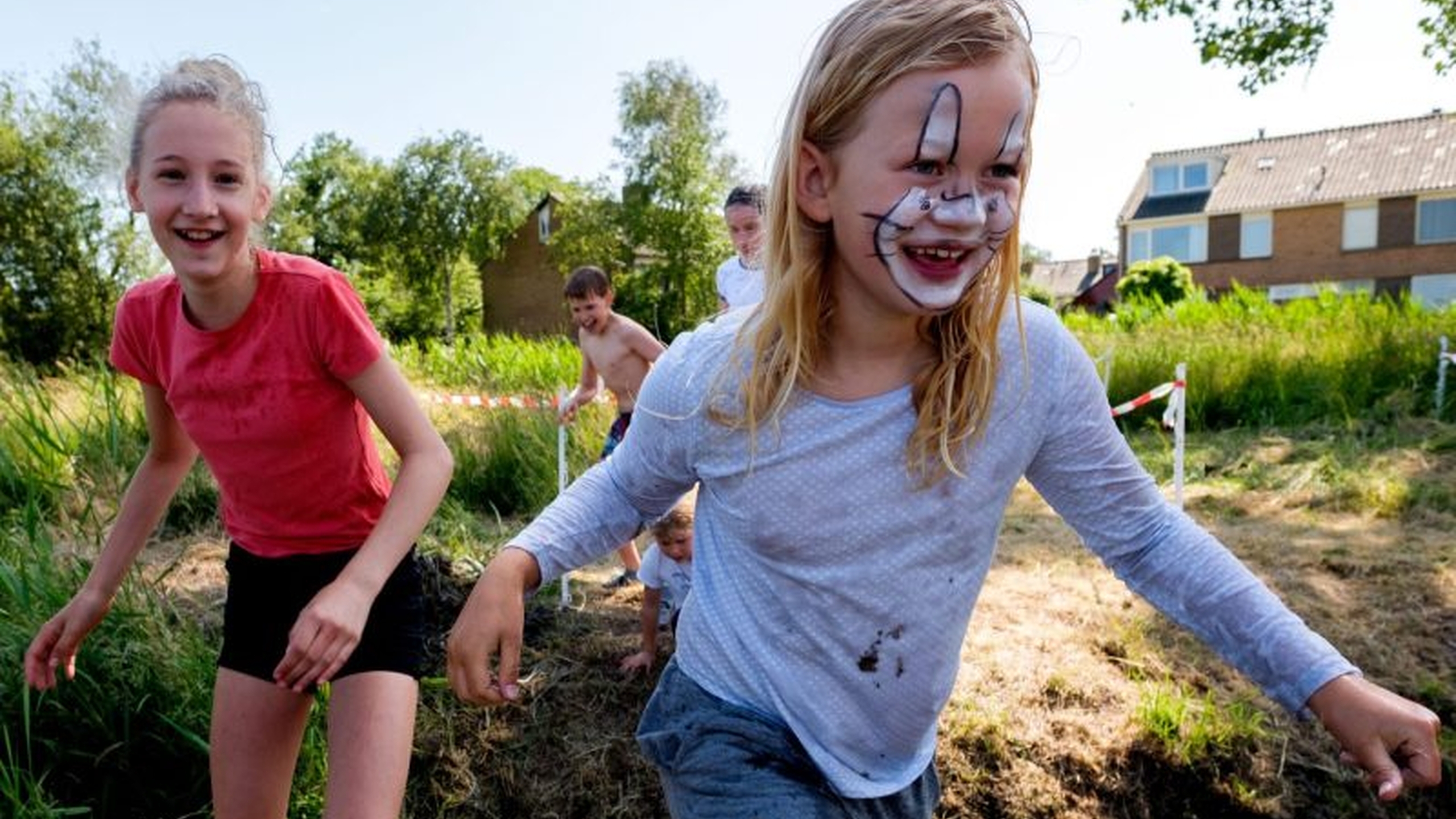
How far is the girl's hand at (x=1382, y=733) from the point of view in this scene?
1300mm

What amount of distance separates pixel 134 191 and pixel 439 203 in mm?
39270

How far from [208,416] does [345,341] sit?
0.34m

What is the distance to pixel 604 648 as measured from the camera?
4238 millimetres

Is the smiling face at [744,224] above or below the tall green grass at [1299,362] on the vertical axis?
above

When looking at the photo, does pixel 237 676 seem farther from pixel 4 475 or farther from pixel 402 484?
pixel 4 475

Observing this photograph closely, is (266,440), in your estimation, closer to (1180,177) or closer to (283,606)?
(283,606)

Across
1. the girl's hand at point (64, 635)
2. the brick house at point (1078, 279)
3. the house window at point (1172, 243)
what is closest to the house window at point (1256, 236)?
the house window at point (1172, 243)

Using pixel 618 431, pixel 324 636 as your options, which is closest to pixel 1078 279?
pixel 618 431

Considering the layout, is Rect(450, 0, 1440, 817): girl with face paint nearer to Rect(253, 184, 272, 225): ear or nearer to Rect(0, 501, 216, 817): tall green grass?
Rect(253, 184, 272, 225): ear

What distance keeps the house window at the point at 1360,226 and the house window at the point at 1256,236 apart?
2.14 m

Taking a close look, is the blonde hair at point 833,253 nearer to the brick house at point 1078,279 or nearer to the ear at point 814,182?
the ear at point 814,182

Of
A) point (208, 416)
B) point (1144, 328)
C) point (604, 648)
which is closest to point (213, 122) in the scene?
point (208, 416)

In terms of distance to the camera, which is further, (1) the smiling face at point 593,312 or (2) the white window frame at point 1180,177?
(2) the white window frame at point 1180,177

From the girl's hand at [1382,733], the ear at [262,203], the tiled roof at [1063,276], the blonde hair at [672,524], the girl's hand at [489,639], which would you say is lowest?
the tiled roof at [1063,276]
